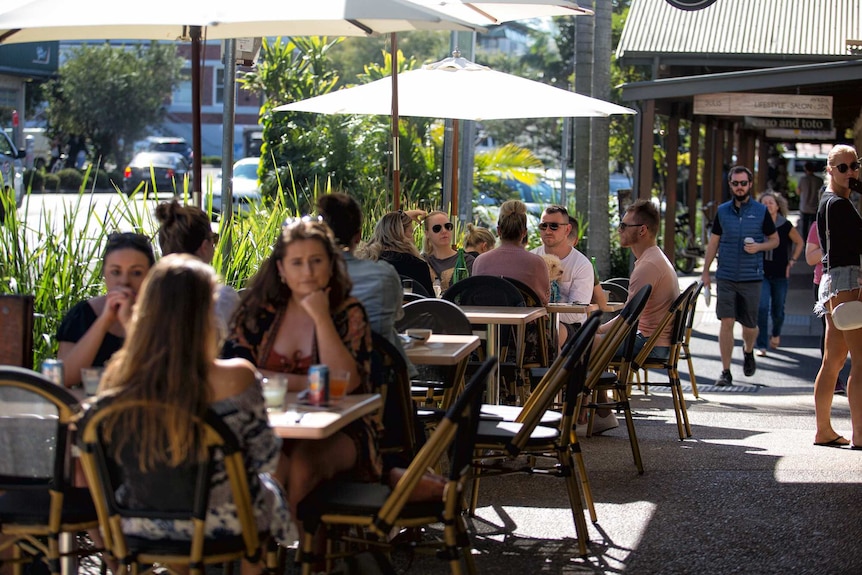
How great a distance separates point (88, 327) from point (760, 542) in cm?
296

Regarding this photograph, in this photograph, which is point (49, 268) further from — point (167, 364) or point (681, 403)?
point (681, 403)

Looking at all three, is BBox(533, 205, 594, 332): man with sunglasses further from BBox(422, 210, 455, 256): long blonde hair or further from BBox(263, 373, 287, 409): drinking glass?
BBox(263, 373, 287, 409): drinking glass

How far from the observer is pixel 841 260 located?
23.6ft

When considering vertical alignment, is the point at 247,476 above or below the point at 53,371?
below

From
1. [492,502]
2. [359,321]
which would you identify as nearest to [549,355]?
[492,502]

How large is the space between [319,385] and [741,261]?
7605 millimetres

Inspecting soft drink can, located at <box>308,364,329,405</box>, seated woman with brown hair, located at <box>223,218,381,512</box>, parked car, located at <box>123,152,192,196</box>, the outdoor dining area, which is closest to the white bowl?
the outdoor dining area

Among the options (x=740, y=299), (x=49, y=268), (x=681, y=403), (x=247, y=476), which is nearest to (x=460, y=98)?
(x=681, y=403)

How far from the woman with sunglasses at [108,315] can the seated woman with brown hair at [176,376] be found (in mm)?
976

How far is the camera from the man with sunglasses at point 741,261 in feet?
36.2

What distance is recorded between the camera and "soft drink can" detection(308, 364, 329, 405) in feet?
13.6

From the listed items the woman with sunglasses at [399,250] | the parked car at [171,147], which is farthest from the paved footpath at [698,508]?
the parked car at [171,147]

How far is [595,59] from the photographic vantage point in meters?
15.5

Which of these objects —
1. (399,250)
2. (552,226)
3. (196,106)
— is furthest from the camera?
(552,226)
